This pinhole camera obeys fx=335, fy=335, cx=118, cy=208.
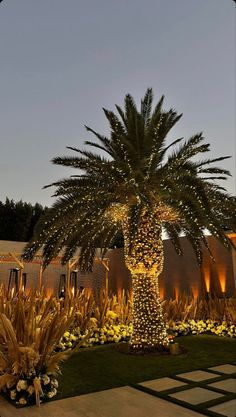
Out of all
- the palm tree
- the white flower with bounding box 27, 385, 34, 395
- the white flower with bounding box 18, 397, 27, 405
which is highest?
the palm tree

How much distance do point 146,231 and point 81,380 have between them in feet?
10.1

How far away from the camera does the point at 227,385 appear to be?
4137 millimetres

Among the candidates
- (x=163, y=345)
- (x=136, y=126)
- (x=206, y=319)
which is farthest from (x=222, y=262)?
(x=136, y=126)

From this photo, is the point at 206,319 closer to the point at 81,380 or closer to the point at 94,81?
the point at 81,380

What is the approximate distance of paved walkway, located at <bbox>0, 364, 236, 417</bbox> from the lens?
10.7ft

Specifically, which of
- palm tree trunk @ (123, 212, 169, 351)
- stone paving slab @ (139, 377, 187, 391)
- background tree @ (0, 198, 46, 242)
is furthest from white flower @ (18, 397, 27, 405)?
background tree @ (0, 198, 46, 242)

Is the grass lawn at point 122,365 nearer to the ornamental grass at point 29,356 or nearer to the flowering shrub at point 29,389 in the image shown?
the flowering shrub at point 29,389

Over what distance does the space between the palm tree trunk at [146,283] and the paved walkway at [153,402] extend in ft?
6.88

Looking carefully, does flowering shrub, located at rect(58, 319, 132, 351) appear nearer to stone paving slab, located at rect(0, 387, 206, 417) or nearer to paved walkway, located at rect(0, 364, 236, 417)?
paved walkway, located at rect(0, 364, 236, 417)

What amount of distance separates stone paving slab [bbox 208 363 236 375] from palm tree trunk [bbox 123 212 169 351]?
1388mm

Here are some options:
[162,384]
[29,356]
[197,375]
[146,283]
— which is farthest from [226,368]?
[29,356]

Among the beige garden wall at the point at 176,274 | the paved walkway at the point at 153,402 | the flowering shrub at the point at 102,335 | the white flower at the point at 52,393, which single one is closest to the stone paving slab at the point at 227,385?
the paved walkway at the point at 153,402

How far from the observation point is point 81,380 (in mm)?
4484

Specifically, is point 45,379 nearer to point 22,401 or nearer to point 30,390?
point 30,390
